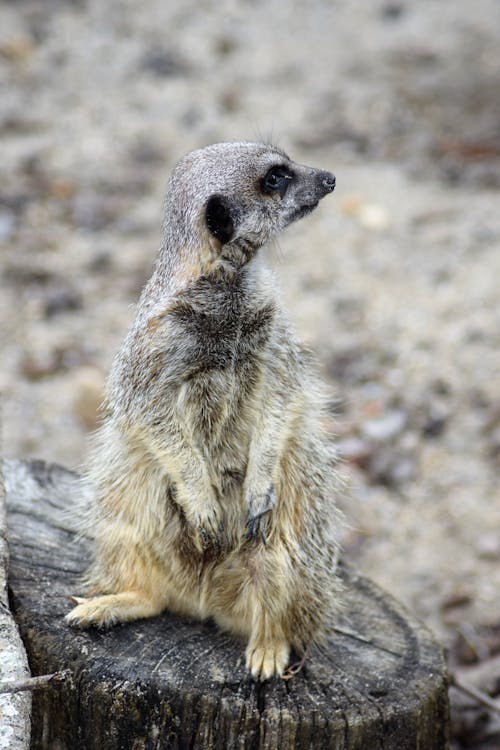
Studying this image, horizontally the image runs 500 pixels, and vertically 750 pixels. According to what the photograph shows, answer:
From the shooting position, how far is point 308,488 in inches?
103

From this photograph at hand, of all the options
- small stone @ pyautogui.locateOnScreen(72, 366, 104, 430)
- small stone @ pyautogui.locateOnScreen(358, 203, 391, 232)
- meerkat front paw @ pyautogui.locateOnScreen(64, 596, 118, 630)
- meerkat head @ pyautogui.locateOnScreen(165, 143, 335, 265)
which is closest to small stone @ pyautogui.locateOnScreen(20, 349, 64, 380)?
small stone @ pyautogui.locateOnScreen(72, 366, 104, 430)

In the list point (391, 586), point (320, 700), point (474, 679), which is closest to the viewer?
point (320, 700)

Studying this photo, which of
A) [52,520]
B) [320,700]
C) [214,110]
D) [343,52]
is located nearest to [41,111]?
[214,110]

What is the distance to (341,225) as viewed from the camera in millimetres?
6453

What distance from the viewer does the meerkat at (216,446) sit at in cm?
249

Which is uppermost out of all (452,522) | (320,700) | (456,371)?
(456,371)

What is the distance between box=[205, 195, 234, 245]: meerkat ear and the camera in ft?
8.34

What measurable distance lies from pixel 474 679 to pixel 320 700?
51.0 inches

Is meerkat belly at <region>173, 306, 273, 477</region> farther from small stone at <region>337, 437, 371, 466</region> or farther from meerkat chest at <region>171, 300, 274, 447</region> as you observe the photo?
small stone at <region>337, 437, 371, 466</region>

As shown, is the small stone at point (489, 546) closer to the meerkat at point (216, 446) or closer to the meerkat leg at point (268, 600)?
the meerkat at point (216, 446)

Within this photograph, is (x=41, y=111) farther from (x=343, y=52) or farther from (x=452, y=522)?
(x=452, y=522)

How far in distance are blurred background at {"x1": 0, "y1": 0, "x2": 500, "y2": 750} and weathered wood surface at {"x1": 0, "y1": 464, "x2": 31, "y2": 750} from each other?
42.8 inches

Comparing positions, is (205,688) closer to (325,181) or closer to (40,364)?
(325,181)

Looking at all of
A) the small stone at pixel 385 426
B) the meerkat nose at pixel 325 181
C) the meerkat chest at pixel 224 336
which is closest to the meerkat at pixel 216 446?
the meerkat chest at pixel 224 336
